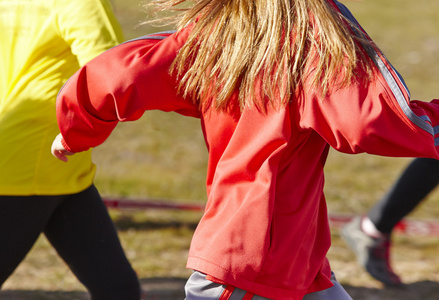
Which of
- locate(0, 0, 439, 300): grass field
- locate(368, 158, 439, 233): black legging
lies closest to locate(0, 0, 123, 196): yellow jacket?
locate(0, 0, 439, 300): grass field

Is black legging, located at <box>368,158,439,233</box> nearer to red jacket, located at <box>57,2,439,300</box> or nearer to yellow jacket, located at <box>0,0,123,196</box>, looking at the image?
red jacket, located at <box>57,2,439,300</box>

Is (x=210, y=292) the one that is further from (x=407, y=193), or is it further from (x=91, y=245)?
(x=407, y=193)

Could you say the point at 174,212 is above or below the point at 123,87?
below

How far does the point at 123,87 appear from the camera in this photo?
1619 mm

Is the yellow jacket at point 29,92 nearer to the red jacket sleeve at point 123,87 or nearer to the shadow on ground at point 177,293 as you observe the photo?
the red jacket sleeve at point 123,87

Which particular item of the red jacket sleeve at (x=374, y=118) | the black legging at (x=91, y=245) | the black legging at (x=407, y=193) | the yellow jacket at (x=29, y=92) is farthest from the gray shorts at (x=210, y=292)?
the black legging at (x=407, y=193)

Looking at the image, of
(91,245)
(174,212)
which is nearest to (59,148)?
(91,245)

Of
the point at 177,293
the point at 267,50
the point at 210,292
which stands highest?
the point at 267,50

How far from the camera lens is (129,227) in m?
4.09

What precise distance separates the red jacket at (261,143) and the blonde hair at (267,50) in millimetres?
44

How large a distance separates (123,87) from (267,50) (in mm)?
394

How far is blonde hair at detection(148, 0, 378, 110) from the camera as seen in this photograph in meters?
1.56

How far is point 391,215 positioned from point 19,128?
194 cm

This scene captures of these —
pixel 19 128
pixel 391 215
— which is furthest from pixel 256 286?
pixel 391 215
